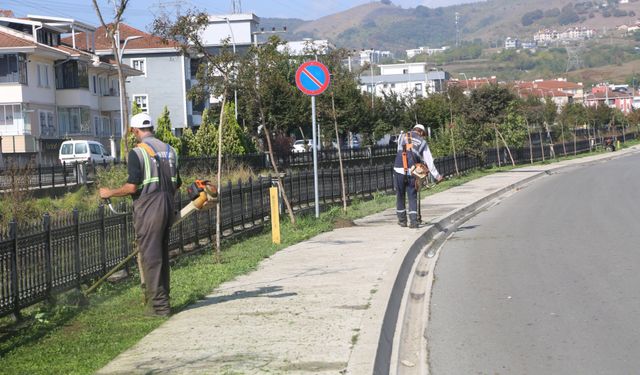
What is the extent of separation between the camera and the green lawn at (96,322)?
775 centimetres

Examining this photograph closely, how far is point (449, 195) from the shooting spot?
27766 millimetres

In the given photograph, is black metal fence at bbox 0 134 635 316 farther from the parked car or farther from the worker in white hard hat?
the parked car

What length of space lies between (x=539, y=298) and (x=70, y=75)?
52556mm

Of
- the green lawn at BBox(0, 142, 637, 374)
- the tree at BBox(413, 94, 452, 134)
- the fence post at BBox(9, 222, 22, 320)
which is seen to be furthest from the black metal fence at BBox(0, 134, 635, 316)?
the tree at BBox(413, 94, 452, 134)

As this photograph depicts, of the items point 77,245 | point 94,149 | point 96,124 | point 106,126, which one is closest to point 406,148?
point 77,245

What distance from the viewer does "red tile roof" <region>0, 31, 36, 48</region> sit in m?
51.7

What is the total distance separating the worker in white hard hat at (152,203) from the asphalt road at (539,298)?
2.74 m

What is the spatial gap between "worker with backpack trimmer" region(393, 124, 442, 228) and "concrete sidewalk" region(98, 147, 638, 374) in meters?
2.44

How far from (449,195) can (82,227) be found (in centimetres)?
1742

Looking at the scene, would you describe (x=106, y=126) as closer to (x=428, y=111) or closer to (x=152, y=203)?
(x=428, y=111)

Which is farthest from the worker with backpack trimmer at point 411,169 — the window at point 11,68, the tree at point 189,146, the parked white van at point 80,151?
the window at point 11,68

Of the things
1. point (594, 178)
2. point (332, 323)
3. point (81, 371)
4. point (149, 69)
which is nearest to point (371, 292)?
point (332, 323)

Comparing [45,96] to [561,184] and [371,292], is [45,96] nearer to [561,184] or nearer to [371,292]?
[561,184]

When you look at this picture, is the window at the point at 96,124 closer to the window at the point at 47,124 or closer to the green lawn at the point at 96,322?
the window at the point at 47,124
